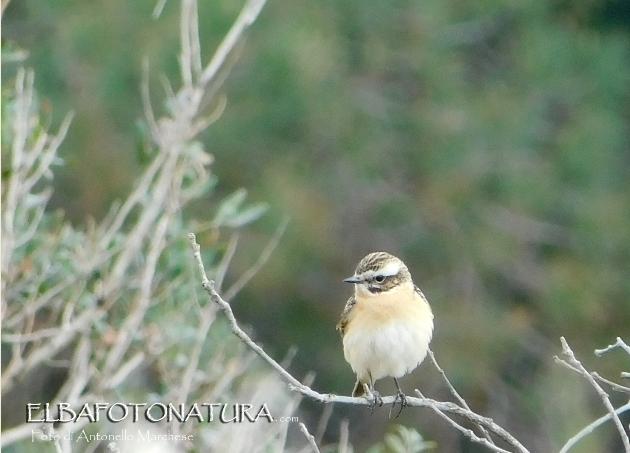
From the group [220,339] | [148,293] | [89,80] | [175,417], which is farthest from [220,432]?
[89,80]

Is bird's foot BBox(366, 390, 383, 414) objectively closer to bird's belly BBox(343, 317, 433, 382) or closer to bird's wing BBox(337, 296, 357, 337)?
bird's belly BBox(343, 317, 433, 382)

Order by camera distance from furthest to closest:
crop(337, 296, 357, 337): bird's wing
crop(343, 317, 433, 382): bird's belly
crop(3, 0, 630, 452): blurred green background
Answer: crop(3, 0, 630, 452): blurred green background < crop(337, 296, 357, 337): bird's wing < crop(343, 317, 433, 382): bird's belly

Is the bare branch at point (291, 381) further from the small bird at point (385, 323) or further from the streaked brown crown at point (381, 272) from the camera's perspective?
the streaked brown crown at point (381, 272)

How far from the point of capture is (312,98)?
11.9 metres

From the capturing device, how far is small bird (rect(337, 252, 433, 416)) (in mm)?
4770

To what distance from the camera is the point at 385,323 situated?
4.79 metres

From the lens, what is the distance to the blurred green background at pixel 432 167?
11.4 metres

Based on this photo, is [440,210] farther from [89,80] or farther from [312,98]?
[89,80]

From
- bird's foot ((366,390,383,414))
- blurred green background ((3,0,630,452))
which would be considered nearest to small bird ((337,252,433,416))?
bird's foot ((366,390,383,414))

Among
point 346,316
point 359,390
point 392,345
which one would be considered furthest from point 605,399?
point 359,390

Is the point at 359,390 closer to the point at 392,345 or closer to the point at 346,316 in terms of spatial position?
the point at 346,316

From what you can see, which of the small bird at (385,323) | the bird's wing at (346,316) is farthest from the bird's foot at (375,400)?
the bird's wing at (346,316)

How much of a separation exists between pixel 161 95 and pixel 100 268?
18.5 ft

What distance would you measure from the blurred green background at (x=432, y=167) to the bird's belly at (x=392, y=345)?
639 cm
